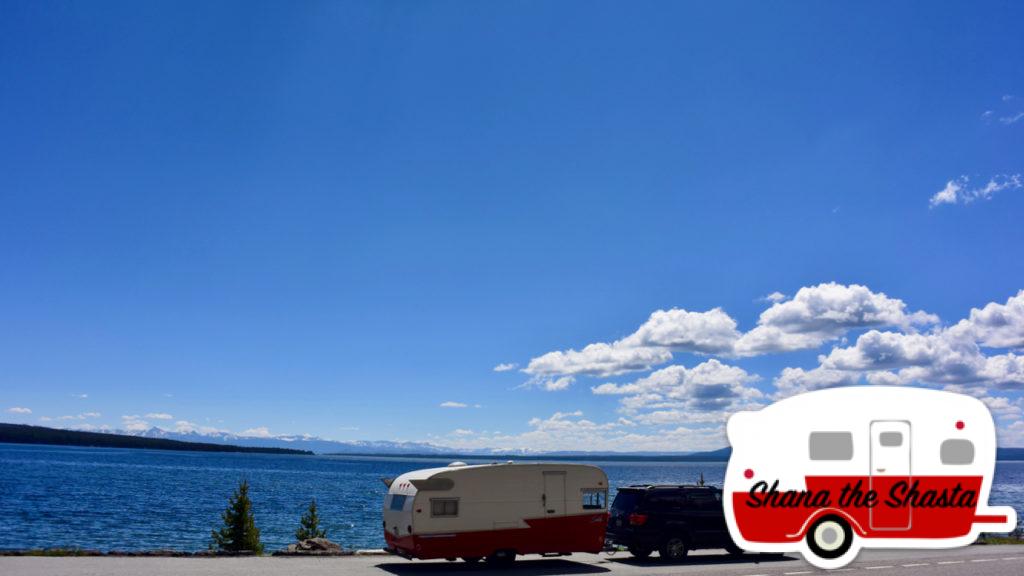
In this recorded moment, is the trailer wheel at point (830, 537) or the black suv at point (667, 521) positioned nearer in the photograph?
the trailer wheel at point (830, 537)

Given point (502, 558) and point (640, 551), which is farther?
point (640, 551)

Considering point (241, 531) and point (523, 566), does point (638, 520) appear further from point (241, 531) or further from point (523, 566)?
point (241, 531)

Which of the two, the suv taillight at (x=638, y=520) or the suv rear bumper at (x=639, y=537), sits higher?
the suv taillight at (x=638, y=520)

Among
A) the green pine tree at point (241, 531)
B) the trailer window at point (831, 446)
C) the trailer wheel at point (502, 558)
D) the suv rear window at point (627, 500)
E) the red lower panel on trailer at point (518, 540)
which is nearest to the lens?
the trailer window at point (831, 446)

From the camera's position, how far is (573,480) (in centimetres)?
2020

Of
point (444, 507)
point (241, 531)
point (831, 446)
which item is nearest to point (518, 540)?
point (444, 507)

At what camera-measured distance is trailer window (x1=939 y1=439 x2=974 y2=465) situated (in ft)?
48.3

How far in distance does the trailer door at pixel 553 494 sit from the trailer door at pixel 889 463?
7.56 metres

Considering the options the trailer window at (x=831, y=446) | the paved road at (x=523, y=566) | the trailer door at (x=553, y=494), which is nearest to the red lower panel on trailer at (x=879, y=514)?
the trailer window at (x=831, y=446)

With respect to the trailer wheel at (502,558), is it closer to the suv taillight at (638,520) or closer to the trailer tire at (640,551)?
the suv taillight at (638,520)

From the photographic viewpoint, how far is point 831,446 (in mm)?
15414

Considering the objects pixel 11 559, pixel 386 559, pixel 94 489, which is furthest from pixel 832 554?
pixel 94 489

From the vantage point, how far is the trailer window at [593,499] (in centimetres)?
2019

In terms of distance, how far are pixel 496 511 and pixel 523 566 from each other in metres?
1.91
